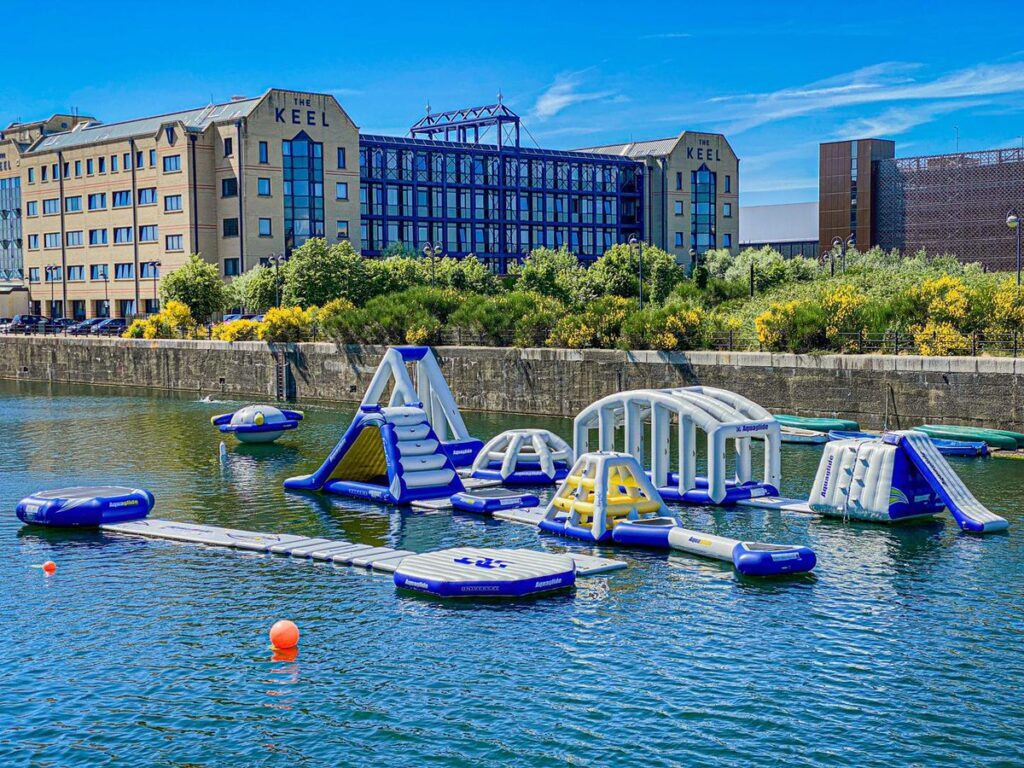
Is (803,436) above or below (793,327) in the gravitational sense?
below

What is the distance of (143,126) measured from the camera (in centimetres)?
11438

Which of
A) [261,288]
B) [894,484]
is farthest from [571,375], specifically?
[261,288]

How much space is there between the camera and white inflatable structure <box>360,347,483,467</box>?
42625mm

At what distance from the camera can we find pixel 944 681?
20.7 meters

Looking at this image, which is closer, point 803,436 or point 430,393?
point 430,393

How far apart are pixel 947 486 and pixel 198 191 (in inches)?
3395

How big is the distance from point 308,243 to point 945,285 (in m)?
47.8

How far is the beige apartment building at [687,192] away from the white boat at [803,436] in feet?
290

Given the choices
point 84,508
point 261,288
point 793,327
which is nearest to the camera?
point 84,508

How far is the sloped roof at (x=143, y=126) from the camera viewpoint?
107 meters

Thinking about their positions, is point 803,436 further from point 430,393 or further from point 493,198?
point 493,198

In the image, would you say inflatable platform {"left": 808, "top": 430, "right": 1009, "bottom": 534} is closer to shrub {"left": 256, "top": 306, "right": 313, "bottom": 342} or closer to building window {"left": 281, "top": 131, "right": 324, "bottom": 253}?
shrub {"left": 256, "top": 306, "right": 313, "bottom": 342}

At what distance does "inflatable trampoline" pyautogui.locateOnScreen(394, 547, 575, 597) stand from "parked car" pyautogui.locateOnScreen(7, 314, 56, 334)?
83065mm

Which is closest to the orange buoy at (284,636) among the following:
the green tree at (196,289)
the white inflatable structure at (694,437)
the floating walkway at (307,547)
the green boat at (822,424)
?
the floating walkway at (307,547)
